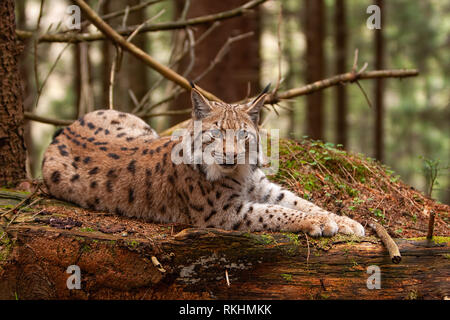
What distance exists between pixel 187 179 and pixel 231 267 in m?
1.42

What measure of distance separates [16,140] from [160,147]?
1.85 meters

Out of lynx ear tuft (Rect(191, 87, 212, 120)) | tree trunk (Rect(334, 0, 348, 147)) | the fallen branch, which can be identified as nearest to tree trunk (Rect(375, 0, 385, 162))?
tree trunk (Rect(334, 0, 348, 147))

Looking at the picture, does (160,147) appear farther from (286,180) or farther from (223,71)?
(223,71)

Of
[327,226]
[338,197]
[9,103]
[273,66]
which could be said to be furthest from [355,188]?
[273,66]

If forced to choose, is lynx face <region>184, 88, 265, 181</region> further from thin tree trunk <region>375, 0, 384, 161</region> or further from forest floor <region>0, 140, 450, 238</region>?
thin tree trunk <region>375, 0, 384, 161</region>

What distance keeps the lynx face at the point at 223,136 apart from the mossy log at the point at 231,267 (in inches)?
36.6

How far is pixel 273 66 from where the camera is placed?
1745 centimetres

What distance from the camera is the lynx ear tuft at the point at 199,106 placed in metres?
4.57

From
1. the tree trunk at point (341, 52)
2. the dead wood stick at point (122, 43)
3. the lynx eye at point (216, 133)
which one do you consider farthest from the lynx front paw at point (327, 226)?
the tree trunk at point (341, 52)

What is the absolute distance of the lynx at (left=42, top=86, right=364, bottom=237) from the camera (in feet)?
14.4

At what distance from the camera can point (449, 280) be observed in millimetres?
3566

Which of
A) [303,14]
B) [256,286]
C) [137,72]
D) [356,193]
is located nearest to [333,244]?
[256,286]

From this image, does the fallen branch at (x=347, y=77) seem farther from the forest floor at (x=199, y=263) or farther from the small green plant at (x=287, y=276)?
the small green plant at (x=287, y=276)

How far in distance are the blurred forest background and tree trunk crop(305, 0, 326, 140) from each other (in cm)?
3
